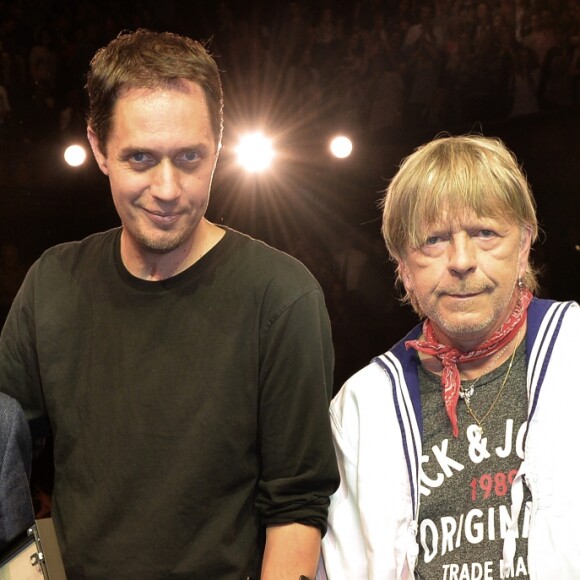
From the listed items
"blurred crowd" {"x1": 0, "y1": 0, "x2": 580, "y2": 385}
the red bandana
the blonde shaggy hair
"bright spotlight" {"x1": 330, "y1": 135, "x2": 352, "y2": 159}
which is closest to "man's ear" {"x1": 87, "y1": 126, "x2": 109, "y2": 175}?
the blonde shaggy hair

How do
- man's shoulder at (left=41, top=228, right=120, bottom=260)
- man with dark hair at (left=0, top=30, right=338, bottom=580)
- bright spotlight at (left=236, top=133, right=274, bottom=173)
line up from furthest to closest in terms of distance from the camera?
bright spotlight at (left=236, top=133, right=274, bottom=173) → man's shoulder at (left=41, top=228, right=120, bottom=260) → man with dark hair at (left=0, top=30, right=338, bottom=580)

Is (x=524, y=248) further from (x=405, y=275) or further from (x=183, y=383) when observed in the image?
(x=183, y=383)

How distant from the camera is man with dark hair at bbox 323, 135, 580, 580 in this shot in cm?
172

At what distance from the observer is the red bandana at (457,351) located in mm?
1841

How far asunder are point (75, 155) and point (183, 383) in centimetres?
436

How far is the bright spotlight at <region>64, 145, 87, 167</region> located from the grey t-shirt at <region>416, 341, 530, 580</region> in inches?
170

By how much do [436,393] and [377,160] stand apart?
409 centimetres

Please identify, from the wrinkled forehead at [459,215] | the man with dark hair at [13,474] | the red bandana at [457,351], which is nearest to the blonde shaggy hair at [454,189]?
the wrinkled forehead at [459,215]

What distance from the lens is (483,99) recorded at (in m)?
5.80

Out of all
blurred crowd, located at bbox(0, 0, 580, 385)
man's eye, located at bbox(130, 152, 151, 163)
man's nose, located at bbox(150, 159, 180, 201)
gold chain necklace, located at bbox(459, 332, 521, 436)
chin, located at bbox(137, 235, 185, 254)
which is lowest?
gold chain necklace, located at bbox(459, 332, 521, 436)

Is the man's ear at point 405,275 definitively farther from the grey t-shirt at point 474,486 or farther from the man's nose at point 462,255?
the grey t-shirt at point 474,486

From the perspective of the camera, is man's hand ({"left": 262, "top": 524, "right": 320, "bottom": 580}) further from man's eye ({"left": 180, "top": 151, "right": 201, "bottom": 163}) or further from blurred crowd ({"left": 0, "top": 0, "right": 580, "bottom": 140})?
blurred crowd ({"left": 0, "top": 0, "right": 580, "bottom": 140})

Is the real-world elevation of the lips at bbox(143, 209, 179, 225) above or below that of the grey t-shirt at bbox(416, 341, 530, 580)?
above

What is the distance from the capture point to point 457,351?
189 cm
